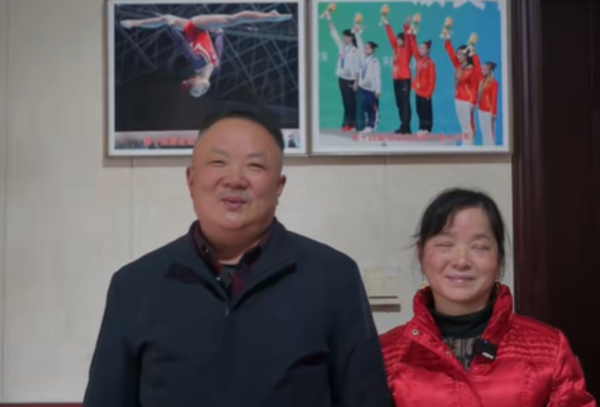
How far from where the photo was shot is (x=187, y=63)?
1780 millimetres

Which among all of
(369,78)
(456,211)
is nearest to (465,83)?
(369,78)

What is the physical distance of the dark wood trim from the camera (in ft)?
5.76

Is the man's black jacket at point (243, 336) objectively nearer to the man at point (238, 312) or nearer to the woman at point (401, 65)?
the man at point (238, 312)

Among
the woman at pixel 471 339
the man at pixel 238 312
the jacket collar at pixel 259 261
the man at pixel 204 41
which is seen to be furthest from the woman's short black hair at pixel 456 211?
the man at pixel 204 41

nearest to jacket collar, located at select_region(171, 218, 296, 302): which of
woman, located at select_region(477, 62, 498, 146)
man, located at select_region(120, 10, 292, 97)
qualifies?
man, located at select_region(120, 10, 292, 97)

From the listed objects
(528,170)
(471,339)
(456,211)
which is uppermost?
(528,170)

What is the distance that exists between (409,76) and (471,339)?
2.59ft

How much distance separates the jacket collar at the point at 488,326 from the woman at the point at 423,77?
2.10 ft

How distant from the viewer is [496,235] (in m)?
1.28

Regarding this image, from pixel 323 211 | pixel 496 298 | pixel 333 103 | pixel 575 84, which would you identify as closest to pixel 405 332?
pixel 496 298

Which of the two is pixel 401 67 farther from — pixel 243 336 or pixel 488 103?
pixel 243 336

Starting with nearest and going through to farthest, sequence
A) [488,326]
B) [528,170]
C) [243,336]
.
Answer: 1. [243,336]
2. [488,326]
3. [528,170]

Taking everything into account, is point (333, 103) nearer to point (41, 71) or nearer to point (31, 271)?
point (41, 71)

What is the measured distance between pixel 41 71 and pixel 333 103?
0.81 metres
